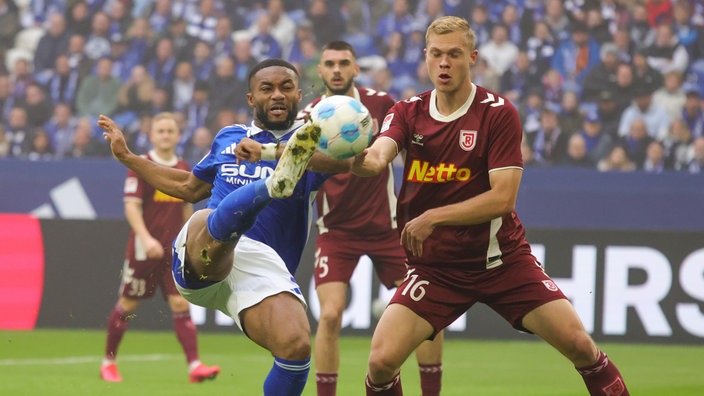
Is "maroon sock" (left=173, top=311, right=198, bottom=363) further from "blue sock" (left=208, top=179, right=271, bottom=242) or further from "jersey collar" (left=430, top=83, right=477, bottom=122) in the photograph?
"jersey collar" (left=430, top=83, right=477, bottom=122)

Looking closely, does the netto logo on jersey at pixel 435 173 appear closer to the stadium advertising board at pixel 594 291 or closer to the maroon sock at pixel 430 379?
the maroon sock at pixel 430 379

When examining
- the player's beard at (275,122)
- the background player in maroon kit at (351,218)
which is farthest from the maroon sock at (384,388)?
the background player in maroon kit at (351,218)

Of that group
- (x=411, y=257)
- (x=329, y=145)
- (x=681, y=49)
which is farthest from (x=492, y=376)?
(x=681, y=49)

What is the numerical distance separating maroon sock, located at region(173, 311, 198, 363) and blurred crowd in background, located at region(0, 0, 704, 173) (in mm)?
5698

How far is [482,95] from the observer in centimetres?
627

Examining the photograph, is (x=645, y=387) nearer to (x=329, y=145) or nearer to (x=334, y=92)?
(x=334, y=92)

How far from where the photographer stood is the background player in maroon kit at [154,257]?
10.0 m

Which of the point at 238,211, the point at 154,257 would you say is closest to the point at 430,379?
the point at 238,211

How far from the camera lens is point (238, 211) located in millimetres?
5781

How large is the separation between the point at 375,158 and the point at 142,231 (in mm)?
4877

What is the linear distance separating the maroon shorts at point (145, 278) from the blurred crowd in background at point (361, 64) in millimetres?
5054

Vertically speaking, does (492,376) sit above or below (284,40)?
below

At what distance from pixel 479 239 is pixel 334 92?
2.85m

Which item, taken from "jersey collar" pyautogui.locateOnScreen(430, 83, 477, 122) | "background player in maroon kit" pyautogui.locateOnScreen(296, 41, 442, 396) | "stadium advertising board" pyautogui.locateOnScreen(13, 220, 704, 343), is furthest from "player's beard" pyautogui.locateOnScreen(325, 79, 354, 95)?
"stadium advertising board" pyautogui.locateOnScreen(13, 220, 704, 343)
